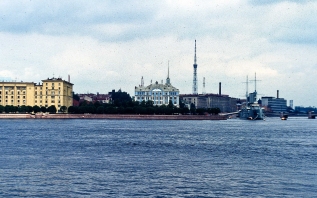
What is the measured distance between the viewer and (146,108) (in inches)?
4998

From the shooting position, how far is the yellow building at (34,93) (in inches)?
5000

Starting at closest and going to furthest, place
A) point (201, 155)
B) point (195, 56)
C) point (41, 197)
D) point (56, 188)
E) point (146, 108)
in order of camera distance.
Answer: point (41, 197) → point (56, 188) → point (201, 155) → point (146, 108) → point (195, 56)

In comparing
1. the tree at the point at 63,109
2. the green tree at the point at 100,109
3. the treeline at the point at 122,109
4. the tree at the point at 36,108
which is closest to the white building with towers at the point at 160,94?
the treeline at the point at 122,109

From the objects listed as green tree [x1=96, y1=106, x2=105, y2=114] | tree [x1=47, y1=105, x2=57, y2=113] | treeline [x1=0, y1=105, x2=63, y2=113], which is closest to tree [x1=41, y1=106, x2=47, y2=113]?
treeline [x1=0, y1=105, x2=63, y2=113]

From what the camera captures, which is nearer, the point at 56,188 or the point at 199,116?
the point at 56,188

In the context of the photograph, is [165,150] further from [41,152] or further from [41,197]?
[41,197]

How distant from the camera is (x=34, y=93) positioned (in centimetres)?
12838

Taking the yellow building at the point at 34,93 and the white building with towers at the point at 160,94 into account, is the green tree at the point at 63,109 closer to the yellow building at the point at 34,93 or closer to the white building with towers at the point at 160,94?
the yellow building at the point at 34,93

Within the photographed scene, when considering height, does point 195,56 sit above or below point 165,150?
above

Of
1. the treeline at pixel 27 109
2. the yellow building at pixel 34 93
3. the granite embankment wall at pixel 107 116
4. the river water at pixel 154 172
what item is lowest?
the river water at pixel 154 172

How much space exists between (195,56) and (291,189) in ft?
525

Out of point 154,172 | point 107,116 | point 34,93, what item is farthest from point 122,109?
point 154,172

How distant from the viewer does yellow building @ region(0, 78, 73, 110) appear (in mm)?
127000

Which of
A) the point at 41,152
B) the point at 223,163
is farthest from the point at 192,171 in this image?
the point at 41,152
